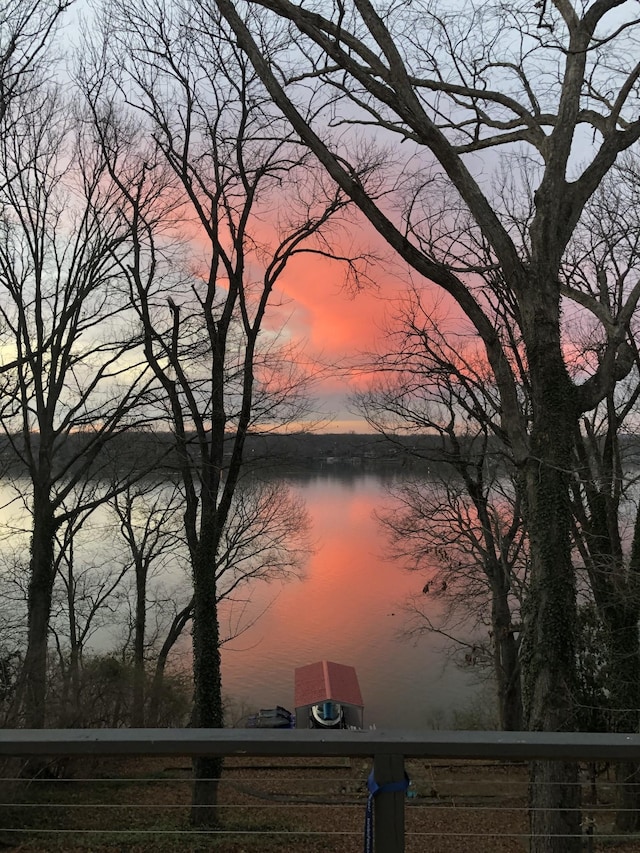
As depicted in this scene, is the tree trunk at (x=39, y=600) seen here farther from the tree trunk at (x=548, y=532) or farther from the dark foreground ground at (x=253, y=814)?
the tree trunk at (x=548, y=532)

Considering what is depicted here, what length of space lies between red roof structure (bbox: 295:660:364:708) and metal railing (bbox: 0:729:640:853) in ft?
49.8

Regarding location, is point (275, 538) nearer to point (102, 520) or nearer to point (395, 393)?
point (395, 393)

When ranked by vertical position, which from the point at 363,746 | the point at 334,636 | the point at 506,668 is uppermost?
the point at 363,746

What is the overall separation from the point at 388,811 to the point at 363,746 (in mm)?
181

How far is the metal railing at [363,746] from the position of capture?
4.36 ft

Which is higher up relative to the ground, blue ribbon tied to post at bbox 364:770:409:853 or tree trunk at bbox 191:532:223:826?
blue ribbon tied to post at bbox 364:770:409:853

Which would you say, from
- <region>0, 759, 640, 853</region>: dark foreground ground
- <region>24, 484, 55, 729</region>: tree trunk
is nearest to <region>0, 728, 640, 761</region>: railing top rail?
<region>0, 759, 640, 853</region>: dark foreground ground

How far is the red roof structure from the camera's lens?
612 inches

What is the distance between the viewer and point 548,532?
187 inches

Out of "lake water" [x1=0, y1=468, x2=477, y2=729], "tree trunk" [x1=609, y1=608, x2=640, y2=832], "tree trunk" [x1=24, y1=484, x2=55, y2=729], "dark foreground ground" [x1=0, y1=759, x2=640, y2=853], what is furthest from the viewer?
"lake water" [x1=0, y1=468, x2=477, y2=729]

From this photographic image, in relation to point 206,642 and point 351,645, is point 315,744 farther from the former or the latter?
point 351,645

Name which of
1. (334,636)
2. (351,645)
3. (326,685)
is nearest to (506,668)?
(326,685)

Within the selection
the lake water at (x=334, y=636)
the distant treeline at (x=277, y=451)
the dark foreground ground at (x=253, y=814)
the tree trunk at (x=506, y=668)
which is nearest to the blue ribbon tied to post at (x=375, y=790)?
the dark foreground ground at (x=253, y=814)

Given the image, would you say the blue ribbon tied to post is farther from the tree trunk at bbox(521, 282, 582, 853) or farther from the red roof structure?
the red roof structure
